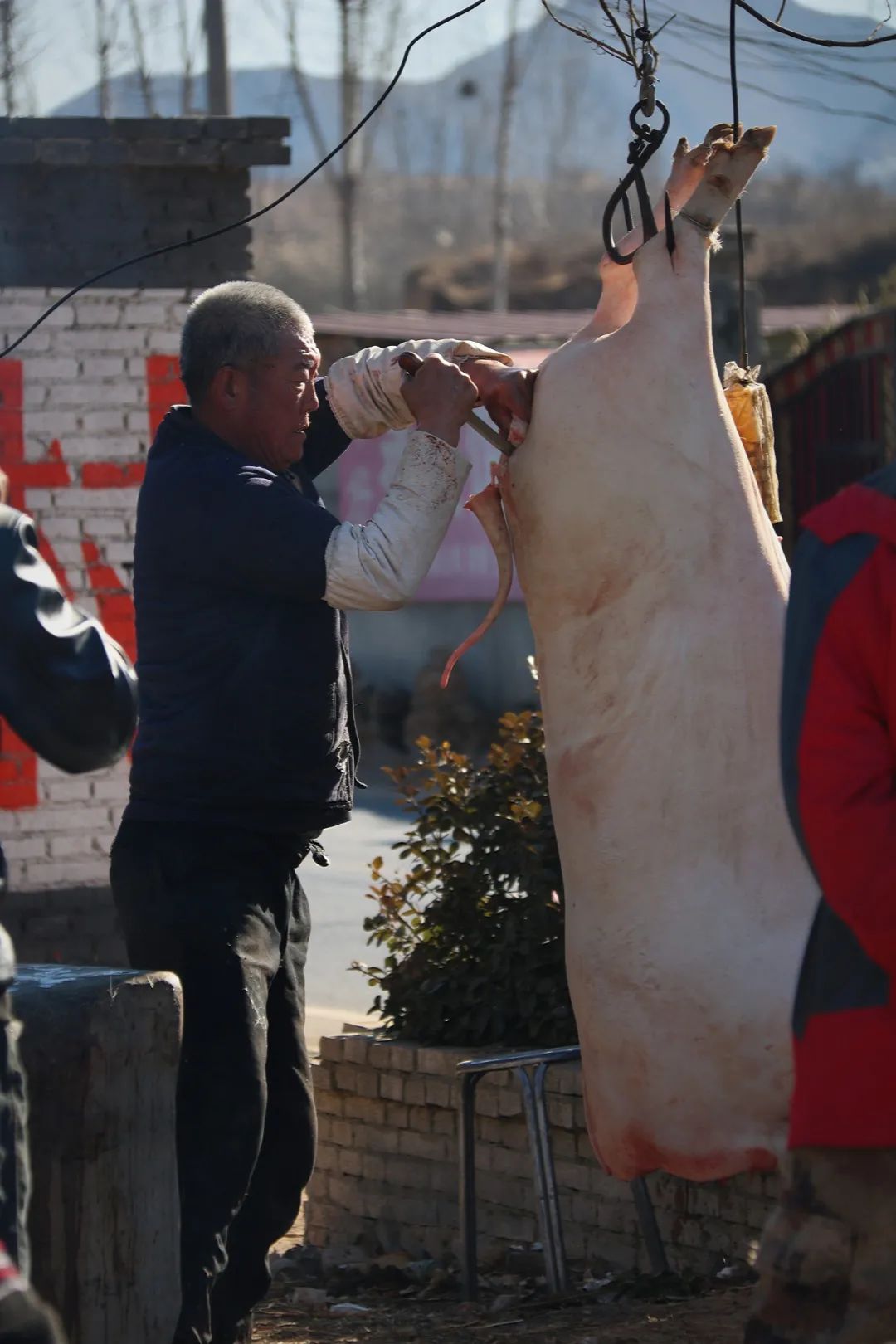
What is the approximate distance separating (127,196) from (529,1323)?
4.71 m

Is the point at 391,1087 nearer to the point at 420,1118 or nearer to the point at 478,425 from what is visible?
the point at 420,1118

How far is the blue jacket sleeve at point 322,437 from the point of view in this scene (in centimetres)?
394

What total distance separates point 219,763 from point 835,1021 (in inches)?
60.9

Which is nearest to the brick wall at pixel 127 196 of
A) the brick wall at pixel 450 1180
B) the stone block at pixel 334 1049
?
the stone block at pixel 334 1049

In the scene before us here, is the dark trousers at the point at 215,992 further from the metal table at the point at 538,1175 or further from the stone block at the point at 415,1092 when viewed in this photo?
the stone block at the point at 415,1092

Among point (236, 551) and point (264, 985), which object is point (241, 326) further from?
point (264, 985)

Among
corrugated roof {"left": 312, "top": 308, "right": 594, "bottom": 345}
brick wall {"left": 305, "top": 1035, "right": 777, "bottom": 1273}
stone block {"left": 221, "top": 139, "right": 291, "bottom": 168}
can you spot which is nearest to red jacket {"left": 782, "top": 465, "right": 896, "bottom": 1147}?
brick wall {"left": 305, "top": 1035, "right": 777, "bottom": 1273}

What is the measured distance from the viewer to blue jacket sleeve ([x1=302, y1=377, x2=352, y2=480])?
3.94 m

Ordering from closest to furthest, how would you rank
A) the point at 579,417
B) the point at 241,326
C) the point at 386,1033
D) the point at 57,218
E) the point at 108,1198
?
the point at 108,1198 → the point at 579,417 → the point at 241,326 → the point at 386,1033 → the point at 57,218

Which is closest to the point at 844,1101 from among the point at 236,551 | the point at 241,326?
the point at 236,551

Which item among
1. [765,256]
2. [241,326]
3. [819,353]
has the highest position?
[765,256]

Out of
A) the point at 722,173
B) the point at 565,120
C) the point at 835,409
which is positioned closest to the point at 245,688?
the point at 722,173

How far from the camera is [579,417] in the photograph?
3.37m

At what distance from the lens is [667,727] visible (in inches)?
128
